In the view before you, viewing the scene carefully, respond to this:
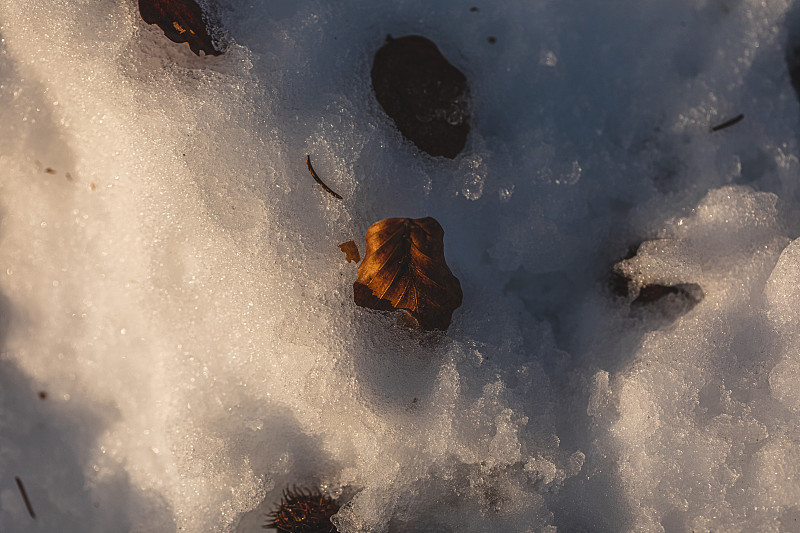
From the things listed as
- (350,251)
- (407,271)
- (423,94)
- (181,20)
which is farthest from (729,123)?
(181,20)

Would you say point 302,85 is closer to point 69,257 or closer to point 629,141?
point 69,257

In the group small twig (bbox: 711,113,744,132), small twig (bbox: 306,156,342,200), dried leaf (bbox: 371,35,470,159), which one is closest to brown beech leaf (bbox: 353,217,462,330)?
small twig (bbox: 306,156,342,200)

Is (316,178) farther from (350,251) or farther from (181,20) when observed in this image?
(181,20)

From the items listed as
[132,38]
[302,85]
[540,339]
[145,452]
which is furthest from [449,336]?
[132,38]

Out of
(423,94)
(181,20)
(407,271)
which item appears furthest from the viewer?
(423,94)

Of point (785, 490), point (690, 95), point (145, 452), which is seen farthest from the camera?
point (690, 95)

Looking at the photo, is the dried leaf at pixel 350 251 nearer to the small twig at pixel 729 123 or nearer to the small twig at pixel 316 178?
the small twig at pixel 316 178
